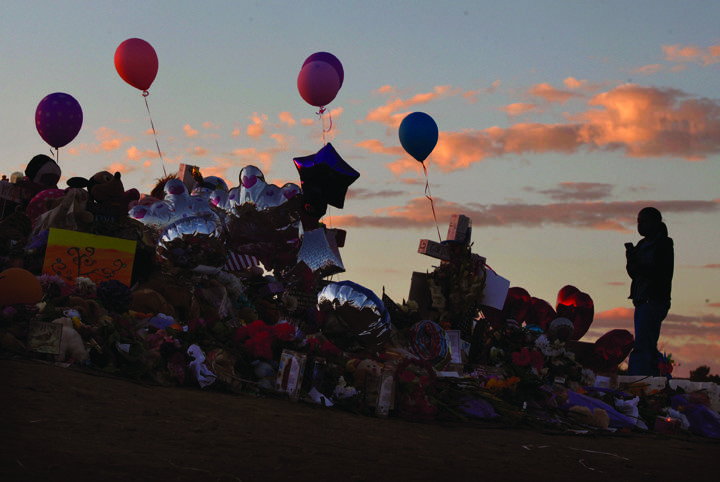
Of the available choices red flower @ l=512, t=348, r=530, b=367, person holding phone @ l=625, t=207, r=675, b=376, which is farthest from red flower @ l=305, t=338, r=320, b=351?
person holding phone @ l=625, t=207, r=675, b=376

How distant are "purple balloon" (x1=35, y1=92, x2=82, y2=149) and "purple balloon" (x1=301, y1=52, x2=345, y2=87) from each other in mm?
4663

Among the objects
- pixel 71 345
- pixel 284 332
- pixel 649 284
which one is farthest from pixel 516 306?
pixel 71 345

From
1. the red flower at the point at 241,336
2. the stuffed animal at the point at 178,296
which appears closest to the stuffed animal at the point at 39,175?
the stuffed animal at the point at 178,296

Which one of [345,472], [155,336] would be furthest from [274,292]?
[345,472]

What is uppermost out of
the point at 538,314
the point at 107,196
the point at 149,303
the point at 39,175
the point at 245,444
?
the point at 39,175

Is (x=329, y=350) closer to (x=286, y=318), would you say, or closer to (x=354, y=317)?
(x=354, y=317)

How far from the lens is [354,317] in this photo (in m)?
8.69

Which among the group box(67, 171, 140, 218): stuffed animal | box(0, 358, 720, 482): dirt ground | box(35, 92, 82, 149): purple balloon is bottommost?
box(0, 358, 720, 482): dirt ground

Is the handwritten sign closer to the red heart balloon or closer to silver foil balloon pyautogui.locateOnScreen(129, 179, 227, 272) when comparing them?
silver foil balloon pyautogui.locateOnScreen(129, 179, 227, 272)

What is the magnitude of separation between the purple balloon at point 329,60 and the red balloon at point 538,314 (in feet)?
21.0

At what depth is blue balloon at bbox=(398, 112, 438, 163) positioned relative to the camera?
13930mm

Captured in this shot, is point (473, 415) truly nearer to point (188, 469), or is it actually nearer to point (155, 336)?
point (155, 336)

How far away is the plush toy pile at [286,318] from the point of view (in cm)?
736

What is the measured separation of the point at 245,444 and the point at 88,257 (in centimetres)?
465
